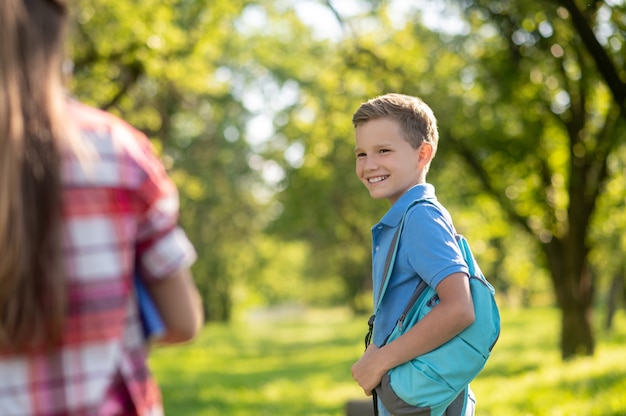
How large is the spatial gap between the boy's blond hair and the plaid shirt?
1.24 m

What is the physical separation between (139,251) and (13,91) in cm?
40

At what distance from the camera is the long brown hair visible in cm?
168

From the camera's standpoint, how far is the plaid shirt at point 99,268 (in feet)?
5.76

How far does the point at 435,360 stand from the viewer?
2.75m

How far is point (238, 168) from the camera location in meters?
40.4

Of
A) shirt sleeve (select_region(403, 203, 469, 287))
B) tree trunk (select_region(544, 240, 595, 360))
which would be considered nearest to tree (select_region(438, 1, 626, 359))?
tree trunk (select_region(544, 240, 595, 360))

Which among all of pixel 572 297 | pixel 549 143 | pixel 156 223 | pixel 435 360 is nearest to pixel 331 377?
pixel 572 297

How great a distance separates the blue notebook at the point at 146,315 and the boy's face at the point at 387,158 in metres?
1.21

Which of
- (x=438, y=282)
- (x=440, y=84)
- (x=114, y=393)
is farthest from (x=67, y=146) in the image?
(x=440, y=84)

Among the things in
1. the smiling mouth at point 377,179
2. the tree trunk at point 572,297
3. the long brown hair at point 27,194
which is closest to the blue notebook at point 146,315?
the long brown hair at point 27,194

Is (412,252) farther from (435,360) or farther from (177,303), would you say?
(177,303)

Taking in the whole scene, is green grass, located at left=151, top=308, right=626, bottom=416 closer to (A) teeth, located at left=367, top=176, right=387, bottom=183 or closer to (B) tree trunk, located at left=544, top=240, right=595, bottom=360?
(B) tree trunk, located at left=544, top=240, right=595, bottom=360

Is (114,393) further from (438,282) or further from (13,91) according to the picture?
(438,282)

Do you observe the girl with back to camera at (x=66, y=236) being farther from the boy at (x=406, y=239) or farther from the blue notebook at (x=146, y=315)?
the boy at (x=406, y=239)
